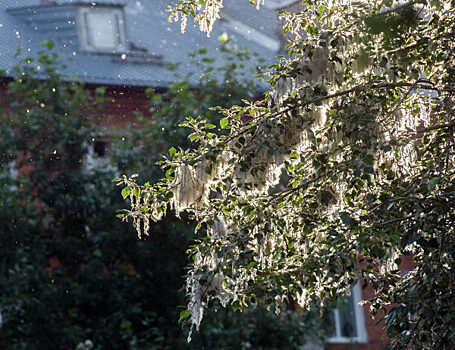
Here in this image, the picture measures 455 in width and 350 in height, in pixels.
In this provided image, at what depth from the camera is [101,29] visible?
29.2 ft

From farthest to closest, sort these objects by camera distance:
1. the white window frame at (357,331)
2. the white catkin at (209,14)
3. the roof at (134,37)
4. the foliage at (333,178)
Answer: the white window frame at (357,331), the roof at (134,37), the white catkin at (209,14), the foliage at (333,178)

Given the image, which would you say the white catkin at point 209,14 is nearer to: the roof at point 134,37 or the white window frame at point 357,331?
the roof at point 134,37

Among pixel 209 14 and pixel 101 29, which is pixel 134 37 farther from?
pixel 209 14

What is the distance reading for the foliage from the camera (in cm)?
276

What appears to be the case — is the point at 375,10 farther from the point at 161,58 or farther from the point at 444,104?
the point at 161,58

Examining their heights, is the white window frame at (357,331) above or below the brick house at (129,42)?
below

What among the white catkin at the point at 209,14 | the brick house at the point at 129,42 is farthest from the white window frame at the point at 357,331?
the white catkin at the point at 209,14

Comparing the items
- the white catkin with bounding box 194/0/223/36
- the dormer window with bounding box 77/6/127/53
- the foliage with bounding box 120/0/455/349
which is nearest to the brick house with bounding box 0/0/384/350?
the dormer window with bounding box 77/6/127/53

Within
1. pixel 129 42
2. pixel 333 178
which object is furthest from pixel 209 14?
pixel 129 42

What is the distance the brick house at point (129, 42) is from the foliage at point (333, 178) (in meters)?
4.69

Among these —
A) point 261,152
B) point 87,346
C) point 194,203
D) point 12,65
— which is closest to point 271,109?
point 261,152

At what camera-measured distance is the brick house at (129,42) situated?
26.9ft

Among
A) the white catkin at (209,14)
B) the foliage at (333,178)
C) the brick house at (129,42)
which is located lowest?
the foliage at (333,178)

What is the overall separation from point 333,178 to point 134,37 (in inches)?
268
